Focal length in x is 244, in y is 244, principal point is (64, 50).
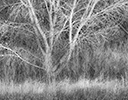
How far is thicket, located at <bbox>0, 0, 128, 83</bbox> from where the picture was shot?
7.85 meters

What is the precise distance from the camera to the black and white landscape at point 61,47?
24.0 feet

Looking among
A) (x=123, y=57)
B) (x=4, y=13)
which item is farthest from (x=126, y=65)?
(x=4, y=13)

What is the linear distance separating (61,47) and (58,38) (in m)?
0.42

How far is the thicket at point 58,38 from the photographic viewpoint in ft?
25.8

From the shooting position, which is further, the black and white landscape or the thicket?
the thicket

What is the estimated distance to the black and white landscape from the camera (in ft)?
24.0

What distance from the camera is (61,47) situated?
873 centimetres

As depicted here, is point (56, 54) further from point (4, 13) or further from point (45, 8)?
point (4, 13)

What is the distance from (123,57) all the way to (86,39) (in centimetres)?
228

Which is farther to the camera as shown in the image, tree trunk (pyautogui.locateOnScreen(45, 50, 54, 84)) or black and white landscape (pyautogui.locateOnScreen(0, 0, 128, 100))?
tree trunk (pyautogui.locateOnScreen(45, 50, 54, 84))

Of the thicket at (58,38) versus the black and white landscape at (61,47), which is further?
the thicket at (58,38)

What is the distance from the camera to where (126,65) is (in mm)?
9242

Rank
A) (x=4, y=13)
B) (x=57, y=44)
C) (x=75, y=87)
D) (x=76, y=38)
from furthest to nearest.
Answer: (x=4, y=13) < (x=57, y=44) < (x=76, y=38) < (x=75, y=87)

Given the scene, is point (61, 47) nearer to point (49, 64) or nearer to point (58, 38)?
point (58, 38)
